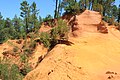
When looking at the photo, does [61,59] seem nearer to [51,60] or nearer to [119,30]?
[51,60]

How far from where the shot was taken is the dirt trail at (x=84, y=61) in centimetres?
1934

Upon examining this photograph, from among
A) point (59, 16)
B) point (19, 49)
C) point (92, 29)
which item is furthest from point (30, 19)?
point (92, 29)

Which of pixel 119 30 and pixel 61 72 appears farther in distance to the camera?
pixel 119 30

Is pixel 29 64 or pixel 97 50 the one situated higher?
pixel 97 50

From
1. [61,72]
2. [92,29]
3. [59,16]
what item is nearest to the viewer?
[61,72]

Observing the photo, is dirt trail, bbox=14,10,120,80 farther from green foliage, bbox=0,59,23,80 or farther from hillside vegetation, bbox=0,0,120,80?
green foliage, bbox=0,59,23,80

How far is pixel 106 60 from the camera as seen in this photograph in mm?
22047

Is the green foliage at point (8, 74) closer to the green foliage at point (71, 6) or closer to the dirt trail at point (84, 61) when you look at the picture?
the dirt trail at point (84, 61)

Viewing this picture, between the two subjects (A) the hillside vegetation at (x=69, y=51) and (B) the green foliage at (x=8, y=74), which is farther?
(B) the green foliage at (x=8, y=74)

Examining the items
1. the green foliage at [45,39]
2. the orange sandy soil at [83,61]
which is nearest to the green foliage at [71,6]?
the green foliage at [45,39]

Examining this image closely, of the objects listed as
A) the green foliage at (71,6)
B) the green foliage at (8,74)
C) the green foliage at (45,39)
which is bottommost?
the green foliage at (8,74)

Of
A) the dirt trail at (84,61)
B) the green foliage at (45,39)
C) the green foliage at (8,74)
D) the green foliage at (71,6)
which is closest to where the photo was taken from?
the dirt trail at (84,61)

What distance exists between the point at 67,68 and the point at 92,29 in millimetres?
9352

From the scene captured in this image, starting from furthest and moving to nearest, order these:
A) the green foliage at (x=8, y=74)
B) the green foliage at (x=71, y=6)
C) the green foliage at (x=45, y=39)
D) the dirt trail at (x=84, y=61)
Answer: the green foliage at (x=71, y=6)
the green foliage at (x=45, y=39)
the green foliage at (x=8, y=74)
the dirt trail at (x=84, y=61)
